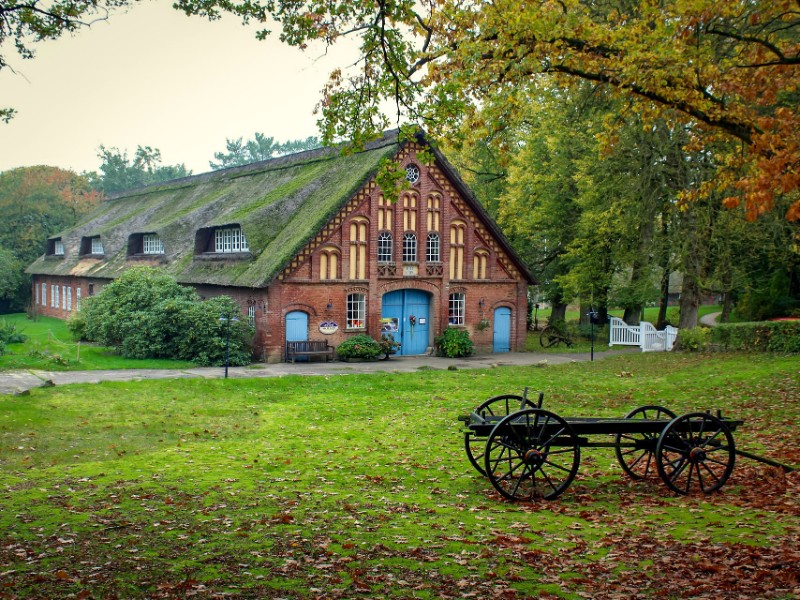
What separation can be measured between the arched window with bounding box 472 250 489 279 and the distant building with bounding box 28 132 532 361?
0.04 metres

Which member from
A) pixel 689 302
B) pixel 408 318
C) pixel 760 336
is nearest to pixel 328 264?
pixel 408 318

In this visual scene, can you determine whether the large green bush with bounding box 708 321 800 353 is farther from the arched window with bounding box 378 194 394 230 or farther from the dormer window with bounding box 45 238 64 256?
the dormer window with bounding box 45 238 64 256

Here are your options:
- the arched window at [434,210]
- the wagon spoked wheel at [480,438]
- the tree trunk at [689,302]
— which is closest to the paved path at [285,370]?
the tree trunk at [689,302]

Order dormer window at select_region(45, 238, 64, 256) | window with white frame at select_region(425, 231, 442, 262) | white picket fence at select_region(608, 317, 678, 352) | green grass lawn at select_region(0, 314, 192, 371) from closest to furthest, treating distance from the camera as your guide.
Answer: green grass lawn at select_region(0, 314, 192, 371)
window with white frame at select_region(425, 231, 442, 262)
white picket fence at select_region(608, 317, 678, 352)
dormer window at select_region(45, 238, 64, 256)

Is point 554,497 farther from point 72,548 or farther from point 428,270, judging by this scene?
point 428,270

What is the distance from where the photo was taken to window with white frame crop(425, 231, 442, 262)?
33125mm

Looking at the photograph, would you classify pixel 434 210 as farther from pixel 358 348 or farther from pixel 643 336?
pixel 643 336

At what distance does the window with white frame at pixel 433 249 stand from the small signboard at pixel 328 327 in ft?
16.7

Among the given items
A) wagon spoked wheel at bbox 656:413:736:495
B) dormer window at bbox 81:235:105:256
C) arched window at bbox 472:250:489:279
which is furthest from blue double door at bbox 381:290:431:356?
wagon spoked wheel at bbox 656:413:736:495

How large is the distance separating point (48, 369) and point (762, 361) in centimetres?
2194

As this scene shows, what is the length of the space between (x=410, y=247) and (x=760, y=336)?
1359 centimetres

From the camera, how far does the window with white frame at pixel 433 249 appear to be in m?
33.1

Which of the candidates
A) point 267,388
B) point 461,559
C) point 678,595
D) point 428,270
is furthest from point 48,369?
point 678,595

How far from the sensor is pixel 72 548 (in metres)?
7.82
